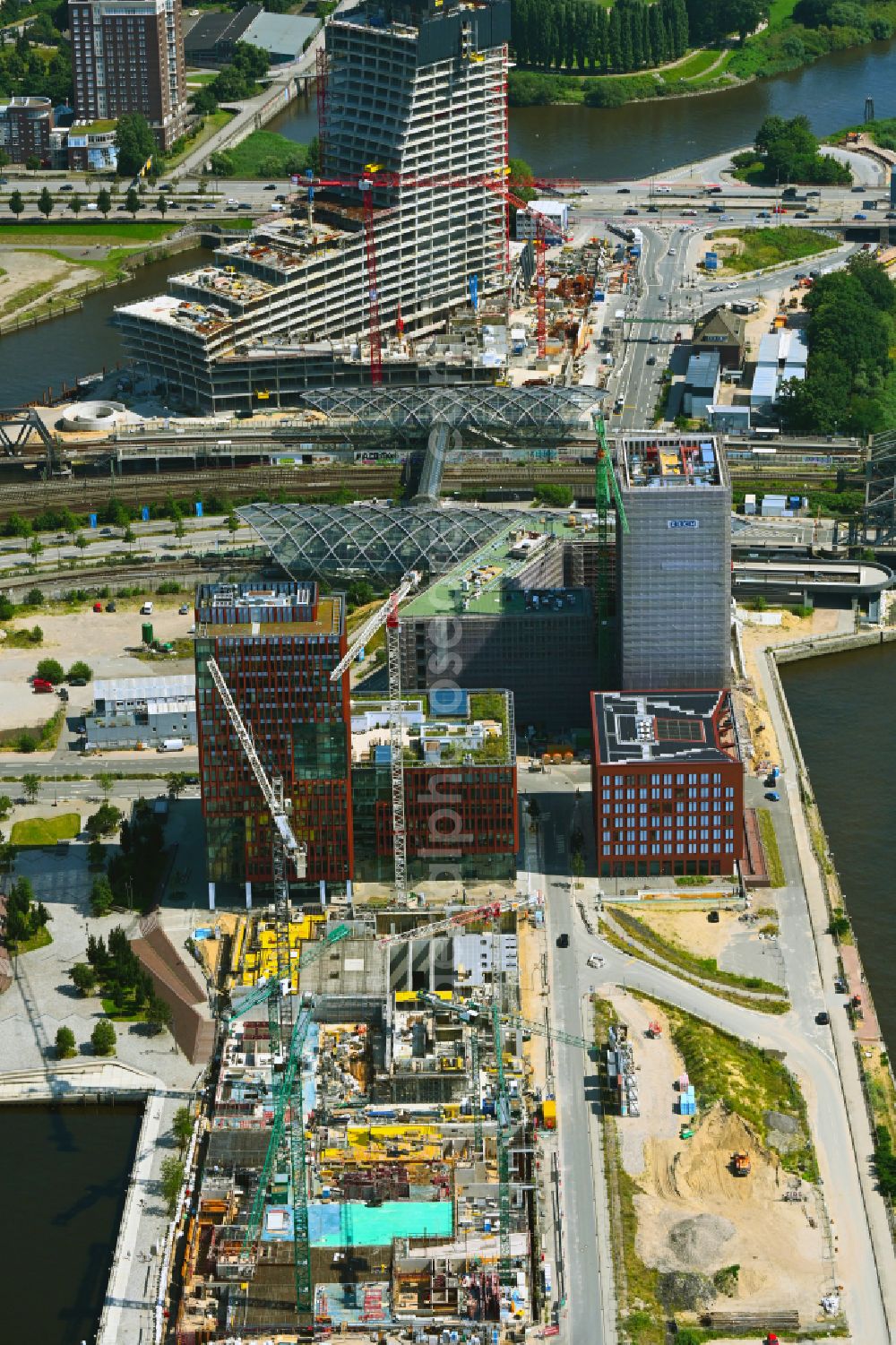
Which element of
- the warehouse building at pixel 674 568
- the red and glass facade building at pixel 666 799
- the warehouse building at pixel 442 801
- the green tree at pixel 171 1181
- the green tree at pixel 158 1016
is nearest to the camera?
the green tree at pixel 171 1181

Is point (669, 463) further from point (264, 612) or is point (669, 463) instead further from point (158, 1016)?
point (158, 1016)

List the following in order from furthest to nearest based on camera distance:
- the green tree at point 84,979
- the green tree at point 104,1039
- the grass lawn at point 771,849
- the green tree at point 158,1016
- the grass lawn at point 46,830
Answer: the grass lawn at point 46,830 → the grass lawn at point 771,849 → the green tree at point 84,979 → the green tree at point 158,1016 → the green tree at point 104,1039

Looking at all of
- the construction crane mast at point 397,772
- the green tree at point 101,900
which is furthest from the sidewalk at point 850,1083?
the green tree at point 101,900

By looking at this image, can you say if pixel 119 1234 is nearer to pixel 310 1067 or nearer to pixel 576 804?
pixel 310 1067

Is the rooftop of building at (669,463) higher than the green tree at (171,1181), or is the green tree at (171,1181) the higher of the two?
the rooftop of building at (669,463)

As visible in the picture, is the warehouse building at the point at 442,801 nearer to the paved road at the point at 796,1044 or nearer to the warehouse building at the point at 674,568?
the paved road at the point at 796,1044

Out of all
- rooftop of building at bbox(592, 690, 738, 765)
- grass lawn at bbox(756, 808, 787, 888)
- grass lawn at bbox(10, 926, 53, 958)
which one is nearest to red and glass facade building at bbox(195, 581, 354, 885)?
grass lawn at bbox(10, 926, 53, 958)
